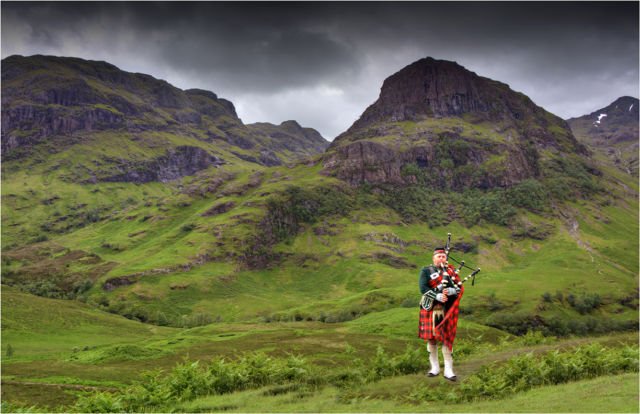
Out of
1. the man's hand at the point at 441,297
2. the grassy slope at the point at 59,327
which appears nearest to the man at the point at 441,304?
the man's hand at the point at 441,297

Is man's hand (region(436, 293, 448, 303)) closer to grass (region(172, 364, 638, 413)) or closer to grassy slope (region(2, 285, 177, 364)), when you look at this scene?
grass (region(172, 364, 638, 413))

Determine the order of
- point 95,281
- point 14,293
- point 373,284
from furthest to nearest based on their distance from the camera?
1. point 373,284
2. point 95,281
3. point 14,293

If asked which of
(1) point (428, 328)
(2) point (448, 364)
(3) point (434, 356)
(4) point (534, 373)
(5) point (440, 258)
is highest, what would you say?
(5) point (440, 258)

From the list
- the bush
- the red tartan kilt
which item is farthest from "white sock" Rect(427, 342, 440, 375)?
the bush

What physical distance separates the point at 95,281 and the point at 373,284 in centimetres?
11783

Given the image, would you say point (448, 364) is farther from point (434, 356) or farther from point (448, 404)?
point (448, 404)

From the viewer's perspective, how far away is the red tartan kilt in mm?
19234

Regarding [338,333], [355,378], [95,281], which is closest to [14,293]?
[95,281]

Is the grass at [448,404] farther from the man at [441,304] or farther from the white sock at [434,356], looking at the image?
the man at [441,304]

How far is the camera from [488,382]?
17.3m

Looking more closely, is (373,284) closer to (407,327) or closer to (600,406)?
(407,327)

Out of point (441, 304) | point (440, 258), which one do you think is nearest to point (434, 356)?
point (441, 304)

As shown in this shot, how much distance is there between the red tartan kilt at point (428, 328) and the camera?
757 inches

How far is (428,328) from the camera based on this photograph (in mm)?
19516
